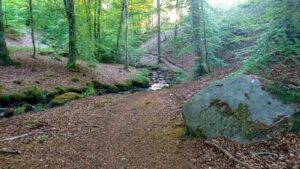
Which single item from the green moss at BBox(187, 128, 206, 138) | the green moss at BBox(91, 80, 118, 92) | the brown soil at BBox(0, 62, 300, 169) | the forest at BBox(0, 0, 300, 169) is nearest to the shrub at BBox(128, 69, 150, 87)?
the green moss at BBox(91, 80, 118, 92)

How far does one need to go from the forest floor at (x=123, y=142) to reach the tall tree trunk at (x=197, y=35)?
248 centimetres

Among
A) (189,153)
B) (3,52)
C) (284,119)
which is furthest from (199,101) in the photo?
(3,52)

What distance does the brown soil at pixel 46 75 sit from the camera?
13.5 metres

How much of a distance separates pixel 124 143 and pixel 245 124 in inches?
133

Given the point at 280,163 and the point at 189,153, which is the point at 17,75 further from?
the point at 280,163

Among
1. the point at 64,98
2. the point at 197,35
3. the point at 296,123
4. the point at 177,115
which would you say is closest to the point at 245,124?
the point at 296,123

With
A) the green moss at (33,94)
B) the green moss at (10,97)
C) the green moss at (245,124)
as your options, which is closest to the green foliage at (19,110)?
the green moss at (10,97)

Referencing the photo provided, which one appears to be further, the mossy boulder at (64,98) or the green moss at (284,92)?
the mossy boulder at (64,98)

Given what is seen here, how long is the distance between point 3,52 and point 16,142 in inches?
361

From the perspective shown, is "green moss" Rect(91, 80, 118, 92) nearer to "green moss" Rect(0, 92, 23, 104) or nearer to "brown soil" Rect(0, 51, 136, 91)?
"brown soil" Rect(0, 51, 136, 91)

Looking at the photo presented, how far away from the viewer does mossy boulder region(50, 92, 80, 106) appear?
12672mm

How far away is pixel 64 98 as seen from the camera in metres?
13.3

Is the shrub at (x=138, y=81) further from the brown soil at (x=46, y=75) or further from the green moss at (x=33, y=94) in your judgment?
the green moss at (x=33, y=94)

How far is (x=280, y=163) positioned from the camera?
17.8ft
